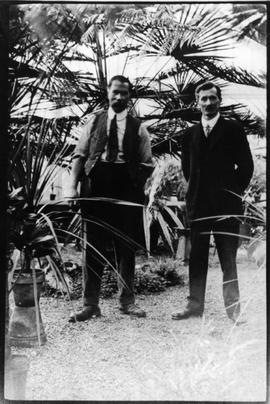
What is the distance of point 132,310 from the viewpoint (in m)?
2.66

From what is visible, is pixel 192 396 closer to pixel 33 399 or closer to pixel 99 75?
pixel 33 399

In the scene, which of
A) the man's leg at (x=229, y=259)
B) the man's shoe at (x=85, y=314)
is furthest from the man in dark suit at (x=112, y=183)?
the man's leg at (x=229, y=259)

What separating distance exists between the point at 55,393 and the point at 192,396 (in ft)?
2.62

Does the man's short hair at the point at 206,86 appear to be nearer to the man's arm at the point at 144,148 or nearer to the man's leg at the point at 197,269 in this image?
the man's arm at the point at 144,148

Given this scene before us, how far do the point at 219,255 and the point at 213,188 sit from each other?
0.41 meters

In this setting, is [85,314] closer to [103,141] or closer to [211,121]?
[103,141]

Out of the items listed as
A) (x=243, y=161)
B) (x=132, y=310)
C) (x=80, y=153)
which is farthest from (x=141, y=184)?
(x=132, y=310)

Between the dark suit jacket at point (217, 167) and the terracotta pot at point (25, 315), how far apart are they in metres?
1.04

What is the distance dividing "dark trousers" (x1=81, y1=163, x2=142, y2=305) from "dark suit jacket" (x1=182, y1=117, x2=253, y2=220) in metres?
0.38

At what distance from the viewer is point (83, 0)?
103 inches

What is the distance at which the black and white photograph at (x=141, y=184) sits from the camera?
259 centimetres

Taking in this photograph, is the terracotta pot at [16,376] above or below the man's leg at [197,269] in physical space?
below

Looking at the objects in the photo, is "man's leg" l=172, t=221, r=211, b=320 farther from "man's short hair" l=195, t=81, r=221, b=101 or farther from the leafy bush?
"man's short hair" l=195, t=81, r=221, b=101

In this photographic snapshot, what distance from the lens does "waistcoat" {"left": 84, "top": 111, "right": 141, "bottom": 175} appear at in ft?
8.84
